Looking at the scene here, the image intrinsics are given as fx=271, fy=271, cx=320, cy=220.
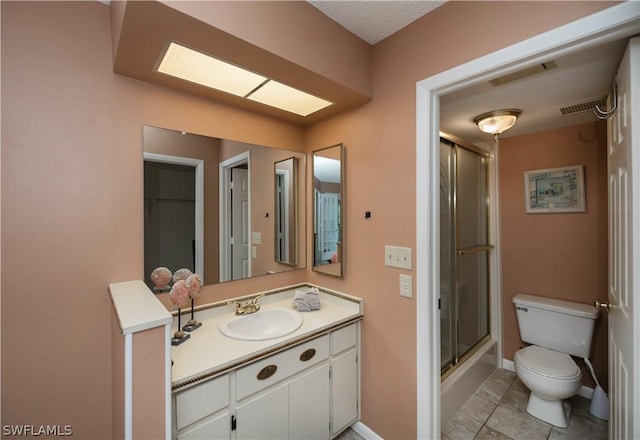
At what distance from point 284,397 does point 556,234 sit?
8.38 feet

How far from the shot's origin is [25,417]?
1.14 meters

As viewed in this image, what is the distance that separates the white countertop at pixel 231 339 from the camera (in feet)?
3.63

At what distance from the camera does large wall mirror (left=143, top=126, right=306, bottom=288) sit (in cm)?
149

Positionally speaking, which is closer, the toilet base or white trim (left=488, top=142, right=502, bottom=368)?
the toilet base

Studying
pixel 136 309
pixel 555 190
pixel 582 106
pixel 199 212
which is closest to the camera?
pixel 136 309

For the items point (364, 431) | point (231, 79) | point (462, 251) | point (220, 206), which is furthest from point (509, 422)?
point (231, 79)

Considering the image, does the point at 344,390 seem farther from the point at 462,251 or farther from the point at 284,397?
the point at 462,251

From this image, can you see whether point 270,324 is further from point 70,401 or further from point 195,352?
point 70,401

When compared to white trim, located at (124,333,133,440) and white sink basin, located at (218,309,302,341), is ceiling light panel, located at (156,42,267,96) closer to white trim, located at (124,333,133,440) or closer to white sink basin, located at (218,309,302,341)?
white trim, located at (124,333,133,440)

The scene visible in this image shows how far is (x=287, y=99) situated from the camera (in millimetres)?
1719

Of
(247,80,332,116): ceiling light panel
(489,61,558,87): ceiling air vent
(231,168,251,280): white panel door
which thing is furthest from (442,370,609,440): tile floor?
(247,80,332,116): ceiling light panel

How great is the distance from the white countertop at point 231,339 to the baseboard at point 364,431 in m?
0.71

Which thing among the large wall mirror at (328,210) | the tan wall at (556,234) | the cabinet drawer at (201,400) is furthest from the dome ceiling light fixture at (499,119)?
the cabinet drawer at (201,400)

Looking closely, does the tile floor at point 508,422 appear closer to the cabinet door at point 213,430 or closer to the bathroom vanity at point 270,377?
the bathroom vanity at point 270,377
